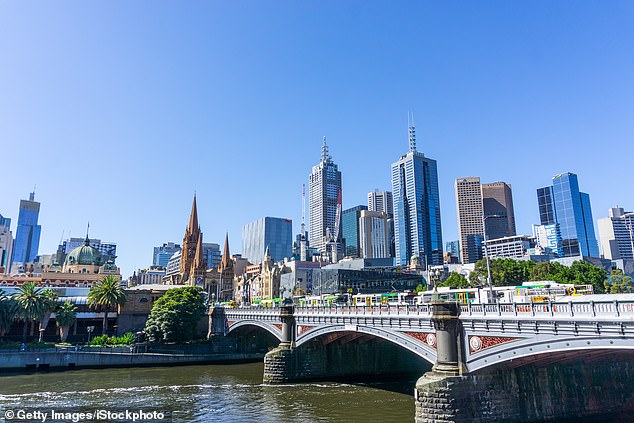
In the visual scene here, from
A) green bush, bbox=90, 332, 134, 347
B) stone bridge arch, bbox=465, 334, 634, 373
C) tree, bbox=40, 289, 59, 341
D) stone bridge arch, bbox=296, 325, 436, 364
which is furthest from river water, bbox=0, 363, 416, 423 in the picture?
tree, bbox=40, 289, 59, 341

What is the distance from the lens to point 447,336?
102 ft

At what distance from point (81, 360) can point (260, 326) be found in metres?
26.7

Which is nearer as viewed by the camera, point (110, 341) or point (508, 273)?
point (110, 341)

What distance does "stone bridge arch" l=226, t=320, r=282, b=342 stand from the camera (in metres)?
59.8

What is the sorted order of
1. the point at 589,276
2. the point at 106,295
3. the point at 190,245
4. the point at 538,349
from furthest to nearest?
the point at 190,245, the point at 589,276, the point at 106,295, the point at 538,349

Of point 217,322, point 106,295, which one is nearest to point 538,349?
point 217,322

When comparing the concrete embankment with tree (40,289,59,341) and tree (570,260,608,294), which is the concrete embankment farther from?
tree (570,260,608,294)

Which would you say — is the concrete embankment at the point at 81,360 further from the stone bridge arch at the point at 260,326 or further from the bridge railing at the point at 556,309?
the bridge railing at the point at 556,309

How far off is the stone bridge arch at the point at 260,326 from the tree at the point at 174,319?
7.02 m

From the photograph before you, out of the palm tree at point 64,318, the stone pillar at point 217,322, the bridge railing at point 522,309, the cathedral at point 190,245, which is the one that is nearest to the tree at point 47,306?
the palm tree at point 64,318

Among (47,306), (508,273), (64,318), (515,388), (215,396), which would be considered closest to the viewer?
(515,388)

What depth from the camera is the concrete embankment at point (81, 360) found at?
2562 inches

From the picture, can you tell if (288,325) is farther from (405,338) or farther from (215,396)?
(405,338)

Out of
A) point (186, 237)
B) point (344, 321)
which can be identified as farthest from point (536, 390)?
point (186, 237)
